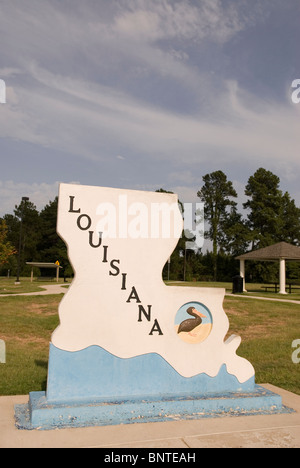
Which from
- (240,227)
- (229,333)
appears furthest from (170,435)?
(240,227)

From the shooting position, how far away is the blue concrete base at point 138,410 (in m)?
4.28

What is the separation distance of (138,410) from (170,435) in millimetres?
571

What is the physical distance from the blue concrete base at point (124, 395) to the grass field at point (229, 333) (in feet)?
6.44

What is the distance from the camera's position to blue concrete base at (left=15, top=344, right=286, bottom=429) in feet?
14.4

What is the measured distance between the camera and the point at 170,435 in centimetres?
410

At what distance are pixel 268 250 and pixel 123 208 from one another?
996 inches

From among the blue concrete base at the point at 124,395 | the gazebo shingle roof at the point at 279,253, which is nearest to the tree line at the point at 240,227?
the gazebo shingle roof at the point at 279,253

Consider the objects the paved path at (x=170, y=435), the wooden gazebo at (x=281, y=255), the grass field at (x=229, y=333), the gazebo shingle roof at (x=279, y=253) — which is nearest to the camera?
the paved path at (x=170, y=435)

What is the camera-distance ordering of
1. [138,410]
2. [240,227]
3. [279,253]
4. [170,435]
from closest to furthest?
[170,435] < [138,410] < [279,253] < [240,227]

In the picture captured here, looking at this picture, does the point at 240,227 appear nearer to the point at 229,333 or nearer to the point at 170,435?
the point at 229,333

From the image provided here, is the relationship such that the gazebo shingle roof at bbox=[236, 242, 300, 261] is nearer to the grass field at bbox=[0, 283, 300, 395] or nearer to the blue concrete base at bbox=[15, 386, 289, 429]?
the grass field at bbox=[0, 283, 300, 395]

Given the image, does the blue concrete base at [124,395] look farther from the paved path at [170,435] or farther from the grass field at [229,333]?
the grass field at [229,333]

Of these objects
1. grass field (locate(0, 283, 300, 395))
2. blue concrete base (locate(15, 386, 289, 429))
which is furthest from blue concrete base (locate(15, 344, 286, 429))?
grass field (locate(0, 283, 300, 395))

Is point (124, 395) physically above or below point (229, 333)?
above
